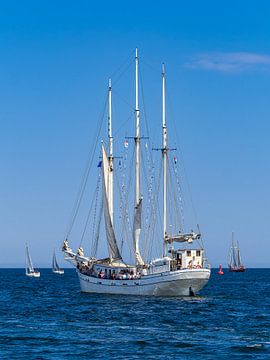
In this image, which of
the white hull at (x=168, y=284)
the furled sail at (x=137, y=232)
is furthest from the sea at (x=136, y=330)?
the furled sail at (x=137, y=232)

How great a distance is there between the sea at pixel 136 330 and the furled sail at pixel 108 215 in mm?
22564

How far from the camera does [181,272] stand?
102 metres

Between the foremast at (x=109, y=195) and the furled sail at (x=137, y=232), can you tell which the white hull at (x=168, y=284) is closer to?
the furled sail at (x=137, y=232)

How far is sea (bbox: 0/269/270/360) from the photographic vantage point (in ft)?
180

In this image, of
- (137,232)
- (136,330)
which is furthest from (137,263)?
(136,330)

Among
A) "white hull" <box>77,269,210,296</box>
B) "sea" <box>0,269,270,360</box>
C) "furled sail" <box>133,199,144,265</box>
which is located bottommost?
"sea" <box>0,269,270,360</box>

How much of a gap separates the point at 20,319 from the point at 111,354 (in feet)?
82.2

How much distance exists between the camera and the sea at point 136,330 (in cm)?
5475

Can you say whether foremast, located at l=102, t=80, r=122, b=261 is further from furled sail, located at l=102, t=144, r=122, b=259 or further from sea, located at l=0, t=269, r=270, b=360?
sea, located at l=0, t=269, r=270, b=360

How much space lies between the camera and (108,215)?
125 m

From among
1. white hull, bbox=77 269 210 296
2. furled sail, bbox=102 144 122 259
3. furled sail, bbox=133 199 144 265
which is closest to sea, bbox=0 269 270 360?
white hull, bbox=77 269 210 296

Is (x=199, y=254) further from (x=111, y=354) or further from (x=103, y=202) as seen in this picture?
(x=111, y=354)

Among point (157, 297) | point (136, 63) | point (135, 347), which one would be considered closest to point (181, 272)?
point (157, 297)

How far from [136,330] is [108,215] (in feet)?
193
